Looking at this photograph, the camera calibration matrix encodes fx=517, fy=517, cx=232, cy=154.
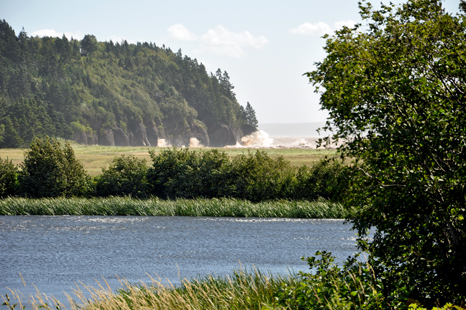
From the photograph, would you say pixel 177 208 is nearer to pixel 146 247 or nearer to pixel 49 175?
pixel 146 247

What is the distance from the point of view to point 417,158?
5.72 metres

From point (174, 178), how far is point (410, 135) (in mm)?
24623

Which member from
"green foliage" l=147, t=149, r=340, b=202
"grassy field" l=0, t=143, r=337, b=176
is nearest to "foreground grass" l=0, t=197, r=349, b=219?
"green foliage" l=147, t=149, r=340, b=202

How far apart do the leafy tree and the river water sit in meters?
5.65

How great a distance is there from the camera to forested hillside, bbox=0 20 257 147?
13775 centimetres

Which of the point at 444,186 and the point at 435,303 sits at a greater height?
the point at 444,186

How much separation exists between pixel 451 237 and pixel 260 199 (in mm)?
21474

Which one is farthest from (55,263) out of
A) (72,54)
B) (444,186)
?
(72,54)

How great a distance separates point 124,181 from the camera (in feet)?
99.2

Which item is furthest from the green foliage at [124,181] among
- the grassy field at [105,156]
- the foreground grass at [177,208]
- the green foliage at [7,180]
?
the grassy field at [105,156]

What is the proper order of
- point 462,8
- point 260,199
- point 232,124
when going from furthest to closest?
point 232,124
point 260,199
point 462,8

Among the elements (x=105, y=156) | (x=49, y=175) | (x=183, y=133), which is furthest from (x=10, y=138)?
(x=49, y=175)

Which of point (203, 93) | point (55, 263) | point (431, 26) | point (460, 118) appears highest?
point (203, 93)

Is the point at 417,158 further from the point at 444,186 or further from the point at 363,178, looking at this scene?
the point at 363,178
